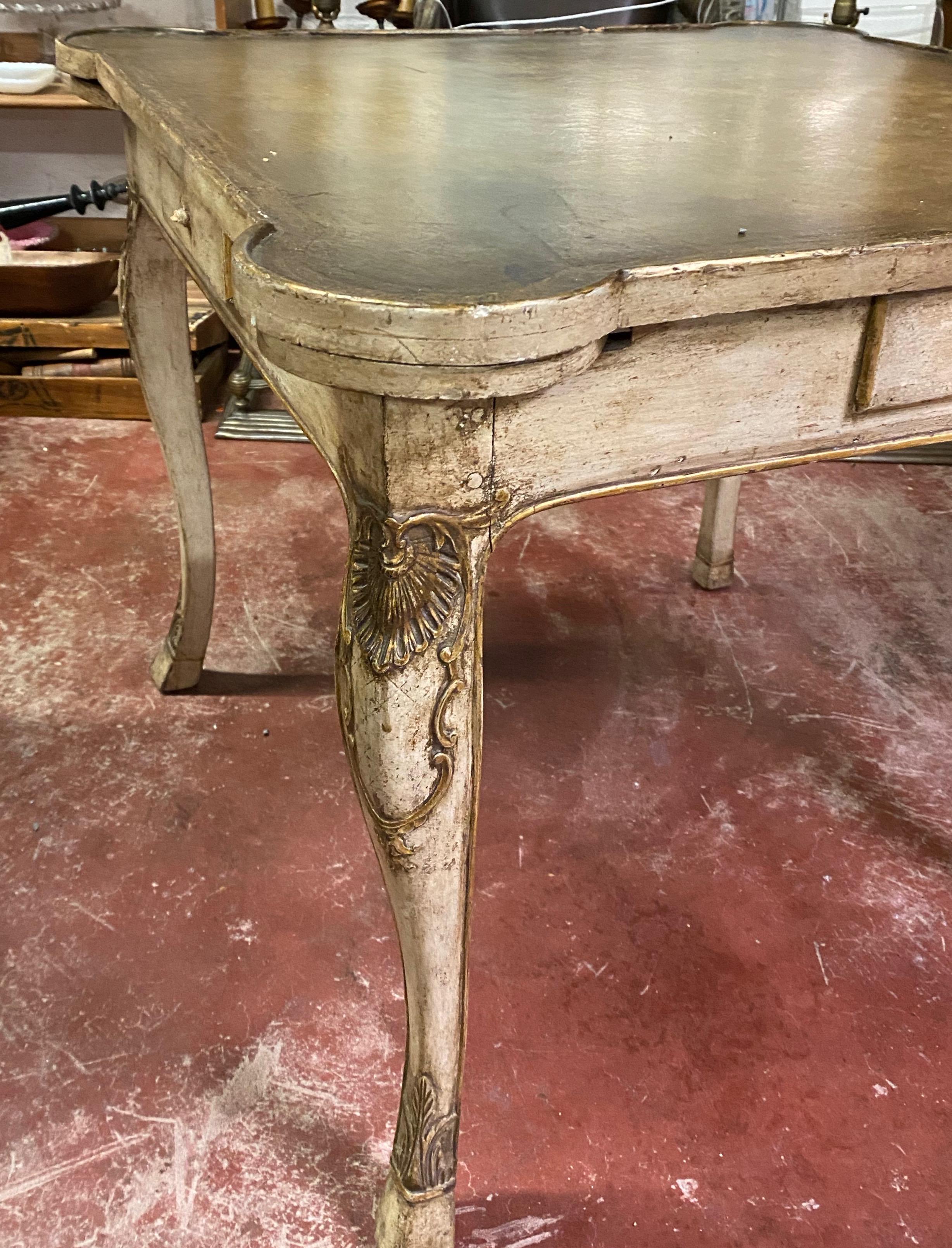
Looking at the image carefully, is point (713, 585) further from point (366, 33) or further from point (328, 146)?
point (328, 146)

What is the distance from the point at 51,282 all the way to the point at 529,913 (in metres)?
1.72

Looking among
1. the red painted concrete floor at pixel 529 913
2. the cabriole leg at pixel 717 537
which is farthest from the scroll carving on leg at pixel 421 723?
the cabriole leg at pixel 717 537

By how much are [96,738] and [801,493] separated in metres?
1.37

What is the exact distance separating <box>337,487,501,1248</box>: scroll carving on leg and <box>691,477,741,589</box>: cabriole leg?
107 cm

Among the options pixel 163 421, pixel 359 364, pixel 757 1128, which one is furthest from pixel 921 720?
pixel 359 364

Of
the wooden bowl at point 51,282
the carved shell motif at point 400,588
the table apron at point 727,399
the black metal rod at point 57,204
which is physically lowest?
the wooden bowl at point 51,282

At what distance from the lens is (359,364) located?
0.54 meters

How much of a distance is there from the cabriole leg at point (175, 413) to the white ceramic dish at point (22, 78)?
1.33 m

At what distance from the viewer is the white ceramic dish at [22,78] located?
2316 mm

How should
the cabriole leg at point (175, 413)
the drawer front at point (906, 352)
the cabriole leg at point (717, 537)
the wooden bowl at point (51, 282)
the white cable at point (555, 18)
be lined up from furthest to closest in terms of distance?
the wooden bowl at point (51, 282)
the white cable at point (555, 18)
the cabriole leg at point (717, 537)
the cabriole leg at point (175, 413)
the drawer front at point (906, 352)

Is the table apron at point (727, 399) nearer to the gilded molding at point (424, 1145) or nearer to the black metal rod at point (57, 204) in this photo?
the gilded molding at point (424, 1145)

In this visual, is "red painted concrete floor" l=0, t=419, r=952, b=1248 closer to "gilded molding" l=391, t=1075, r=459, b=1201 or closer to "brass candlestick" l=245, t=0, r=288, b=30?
"gilded molding" l=391, t=1075, r=459, b=1201

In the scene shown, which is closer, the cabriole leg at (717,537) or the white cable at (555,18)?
the cabriole leg at (717,537)

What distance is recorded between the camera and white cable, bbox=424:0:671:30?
199 centimetres
